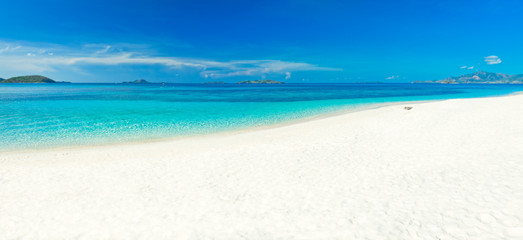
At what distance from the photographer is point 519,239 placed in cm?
480

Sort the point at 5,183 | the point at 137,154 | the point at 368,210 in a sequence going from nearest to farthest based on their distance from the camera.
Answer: the point at 368,210 → the point at 5,183 → the point at 137,154

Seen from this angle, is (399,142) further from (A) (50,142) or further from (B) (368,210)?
(A) (50,142)

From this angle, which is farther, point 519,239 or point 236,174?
point 236,174

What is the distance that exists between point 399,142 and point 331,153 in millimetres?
4077

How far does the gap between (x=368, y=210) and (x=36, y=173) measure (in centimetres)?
1166

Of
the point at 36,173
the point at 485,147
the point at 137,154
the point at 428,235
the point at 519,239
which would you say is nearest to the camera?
the point at 519,239

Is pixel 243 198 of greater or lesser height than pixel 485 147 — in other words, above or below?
below

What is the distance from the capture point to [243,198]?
7230 mm

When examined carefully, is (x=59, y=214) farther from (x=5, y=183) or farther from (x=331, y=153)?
(x=331, y=153)

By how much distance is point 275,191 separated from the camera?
7.64 m

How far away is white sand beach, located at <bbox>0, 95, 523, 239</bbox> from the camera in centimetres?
566

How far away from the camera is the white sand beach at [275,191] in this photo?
5656 mm

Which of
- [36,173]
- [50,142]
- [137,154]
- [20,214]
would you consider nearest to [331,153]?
[137,154]

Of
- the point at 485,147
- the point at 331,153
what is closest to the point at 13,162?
the point at 331,153
